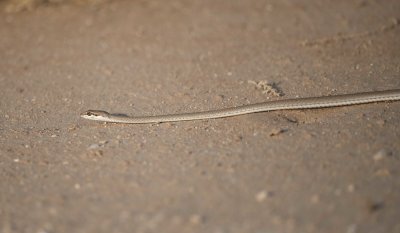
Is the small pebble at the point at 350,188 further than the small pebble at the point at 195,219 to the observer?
Yes

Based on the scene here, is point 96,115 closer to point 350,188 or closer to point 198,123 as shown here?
point 198,123

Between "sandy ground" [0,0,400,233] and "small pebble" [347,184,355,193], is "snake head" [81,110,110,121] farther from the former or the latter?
"small pebble" [347,184,355,193]

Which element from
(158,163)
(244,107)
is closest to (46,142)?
(158,163)

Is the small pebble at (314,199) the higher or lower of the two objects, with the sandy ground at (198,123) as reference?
higher

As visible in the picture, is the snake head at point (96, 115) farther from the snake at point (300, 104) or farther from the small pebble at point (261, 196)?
the small pebble at point (261, 196)

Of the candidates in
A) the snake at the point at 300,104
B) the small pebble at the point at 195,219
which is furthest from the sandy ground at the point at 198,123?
the snake at the point at 300,104

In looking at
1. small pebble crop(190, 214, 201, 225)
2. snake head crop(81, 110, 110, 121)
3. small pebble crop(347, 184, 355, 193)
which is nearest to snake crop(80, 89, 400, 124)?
snake head crop(81, 110, 110, 121)
